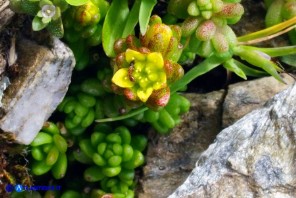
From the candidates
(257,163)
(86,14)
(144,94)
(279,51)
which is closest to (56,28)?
(86,14)

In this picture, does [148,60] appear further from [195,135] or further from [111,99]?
[195,135]

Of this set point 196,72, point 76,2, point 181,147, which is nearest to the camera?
point 76,2

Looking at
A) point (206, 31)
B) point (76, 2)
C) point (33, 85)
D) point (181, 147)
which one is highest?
point (76, 2)

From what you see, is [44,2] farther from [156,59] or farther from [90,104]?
[90,104]

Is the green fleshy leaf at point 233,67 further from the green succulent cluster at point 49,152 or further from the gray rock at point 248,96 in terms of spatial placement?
the green succulent cluster at point 49,152

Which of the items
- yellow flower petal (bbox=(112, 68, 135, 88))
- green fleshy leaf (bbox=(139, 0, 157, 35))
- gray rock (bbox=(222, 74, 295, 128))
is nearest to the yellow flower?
yellow flower petal (bbox=(112, 68, 135, 88))

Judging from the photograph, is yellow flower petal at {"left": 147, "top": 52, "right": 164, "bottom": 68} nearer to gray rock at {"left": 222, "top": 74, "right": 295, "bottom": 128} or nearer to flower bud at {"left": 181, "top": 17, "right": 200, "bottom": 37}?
flower bud at {"left": 181, "top": 17, "right": 200, "bottom": 37}

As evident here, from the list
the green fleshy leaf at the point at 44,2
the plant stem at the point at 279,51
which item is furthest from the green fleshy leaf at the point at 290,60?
the green fleshy leaf at the point at 44,2
